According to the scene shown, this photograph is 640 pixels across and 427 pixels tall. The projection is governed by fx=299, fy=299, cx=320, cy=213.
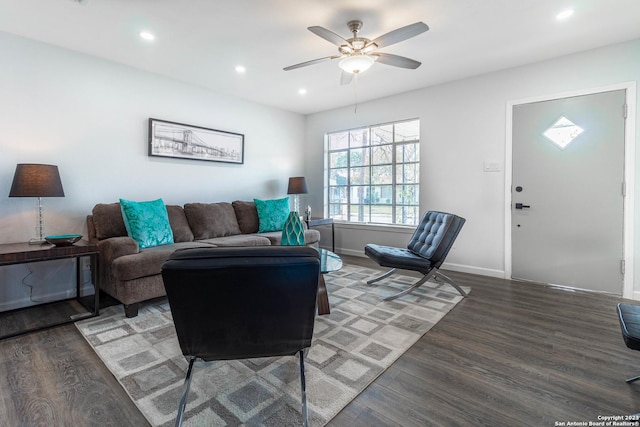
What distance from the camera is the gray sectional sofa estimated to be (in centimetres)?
258

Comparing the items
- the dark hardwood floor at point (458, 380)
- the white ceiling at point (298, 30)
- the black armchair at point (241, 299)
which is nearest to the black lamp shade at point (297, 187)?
the white ceiling at point (298, 30)

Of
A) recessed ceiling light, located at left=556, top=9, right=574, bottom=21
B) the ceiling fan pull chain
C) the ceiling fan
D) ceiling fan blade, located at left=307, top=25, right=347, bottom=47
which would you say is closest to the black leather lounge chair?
the ceiling fan

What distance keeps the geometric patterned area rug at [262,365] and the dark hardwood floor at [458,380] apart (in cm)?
8

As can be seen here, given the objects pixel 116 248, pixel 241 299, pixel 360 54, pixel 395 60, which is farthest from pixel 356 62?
pixel 116 248

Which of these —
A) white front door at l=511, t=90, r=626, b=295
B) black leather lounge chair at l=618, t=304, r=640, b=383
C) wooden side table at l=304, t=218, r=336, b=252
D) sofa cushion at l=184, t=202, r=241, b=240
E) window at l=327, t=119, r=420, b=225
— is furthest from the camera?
wooden side table at l=304, t=218, r=336, b=252

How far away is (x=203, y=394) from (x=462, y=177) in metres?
3.80

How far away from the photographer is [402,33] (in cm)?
217

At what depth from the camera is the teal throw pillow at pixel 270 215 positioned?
4.29m

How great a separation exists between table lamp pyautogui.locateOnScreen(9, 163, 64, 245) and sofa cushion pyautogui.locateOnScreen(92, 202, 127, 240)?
43 centimetres

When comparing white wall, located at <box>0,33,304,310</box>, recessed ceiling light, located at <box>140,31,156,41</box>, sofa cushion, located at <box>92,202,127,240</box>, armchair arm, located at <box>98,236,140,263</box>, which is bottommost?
armchair arm, located at <box>98,236,140,263</box>

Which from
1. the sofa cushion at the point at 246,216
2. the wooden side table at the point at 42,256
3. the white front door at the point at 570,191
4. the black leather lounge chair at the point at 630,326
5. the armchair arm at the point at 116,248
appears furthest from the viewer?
the sofa cushion at the point at 246,216

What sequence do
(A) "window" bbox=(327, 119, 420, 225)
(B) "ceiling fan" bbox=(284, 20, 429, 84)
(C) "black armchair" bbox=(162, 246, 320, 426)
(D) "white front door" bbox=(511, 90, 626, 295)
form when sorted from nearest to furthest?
(C) "black armchair" bbox=(162, 246, 320, 426), (B) "ceiling fan" bbox=(284, 20, 429, 84), (D) "white front door" bbox=(511, 90, 626, 295), (A) "window" bbox=(327, 119, 420, 225)

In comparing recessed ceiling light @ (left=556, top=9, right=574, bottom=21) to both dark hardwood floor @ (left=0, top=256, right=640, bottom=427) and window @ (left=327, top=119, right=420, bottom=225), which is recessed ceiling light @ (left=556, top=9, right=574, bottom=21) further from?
dark hardwood floor @ (left=0, top=256, right=640, bottom=427)

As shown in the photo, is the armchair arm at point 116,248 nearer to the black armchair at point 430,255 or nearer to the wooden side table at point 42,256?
the wooden side table at point 42,256
